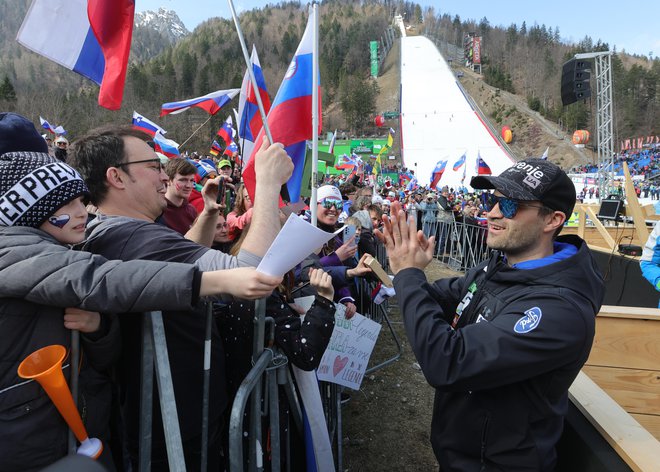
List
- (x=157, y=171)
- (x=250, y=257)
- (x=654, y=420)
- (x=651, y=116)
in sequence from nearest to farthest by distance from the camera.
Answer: (x=250, y=257) < (x=157, y=171) < (x=654, y=420) < (x=651, y=116)

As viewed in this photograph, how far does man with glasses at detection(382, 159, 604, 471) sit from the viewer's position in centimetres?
156

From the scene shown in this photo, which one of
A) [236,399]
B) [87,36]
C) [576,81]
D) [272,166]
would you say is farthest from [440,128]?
[236,399]

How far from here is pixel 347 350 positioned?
2.83m

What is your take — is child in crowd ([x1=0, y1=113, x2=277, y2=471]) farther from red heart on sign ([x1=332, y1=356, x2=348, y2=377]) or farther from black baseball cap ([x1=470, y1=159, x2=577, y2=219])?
red heart on sign ([x1=332, y1=356, x2=348, y2=377])

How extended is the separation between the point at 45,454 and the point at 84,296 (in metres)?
0.54

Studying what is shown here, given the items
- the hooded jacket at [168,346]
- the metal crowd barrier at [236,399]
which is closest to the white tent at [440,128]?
the metal crowd barrier at [236,399]

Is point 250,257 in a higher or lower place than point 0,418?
higher

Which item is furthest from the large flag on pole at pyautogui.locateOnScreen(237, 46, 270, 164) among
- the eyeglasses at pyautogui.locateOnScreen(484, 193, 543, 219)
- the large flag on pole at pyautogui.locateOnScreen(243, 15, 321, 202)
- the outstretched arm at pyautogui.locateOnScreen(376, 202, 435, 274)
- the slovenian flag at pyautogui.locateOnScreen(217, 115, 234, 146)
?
the slovenian flag at pyautogui.locateOnScreen(217, 115, 234, 146)

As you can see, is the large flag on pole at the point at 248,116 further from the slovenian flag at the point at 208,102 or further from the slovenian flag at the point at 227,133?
the slovenian flag at the point at 227,133

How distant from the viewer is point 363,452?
367cm

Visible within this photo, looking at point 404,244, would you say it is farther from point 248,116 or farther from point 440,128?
point 440,128

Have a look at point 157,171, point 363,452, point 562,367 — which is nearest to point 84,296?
point 157,171

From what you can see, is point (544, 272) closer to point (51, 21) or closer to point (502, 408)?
point (502, 408)

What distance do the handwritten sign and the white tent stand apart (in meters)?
37.0
